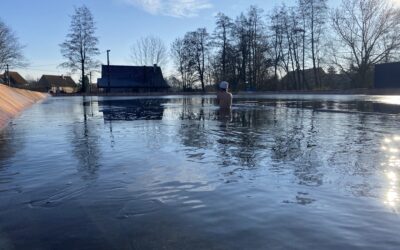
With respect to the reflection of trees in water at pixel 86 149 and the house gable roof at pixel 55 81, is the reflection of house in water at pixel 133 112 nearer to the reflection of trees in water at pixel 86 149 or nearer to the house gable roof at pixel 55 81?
the reflection of trees in water at pixel 86 149

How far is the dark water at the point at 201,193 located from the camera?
3.51m

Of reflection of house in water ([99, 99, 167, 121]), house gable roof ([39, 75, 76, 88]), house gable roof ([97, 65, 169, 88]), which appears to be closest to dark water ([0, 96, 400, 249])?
reflection of house in water ([99, 99, 167, 121])

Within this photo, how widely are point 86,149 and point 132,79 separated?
246 feet

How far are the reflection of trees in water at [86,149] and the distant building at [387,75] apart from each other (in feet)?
159

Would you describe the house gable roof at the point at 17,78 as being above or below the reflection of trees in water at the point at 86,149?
above

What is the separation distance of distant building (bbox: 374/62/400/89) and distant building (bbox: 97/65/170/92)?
43.1m

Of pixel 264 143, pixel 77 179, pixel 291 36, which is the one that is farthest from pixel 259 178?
pixel 291 36

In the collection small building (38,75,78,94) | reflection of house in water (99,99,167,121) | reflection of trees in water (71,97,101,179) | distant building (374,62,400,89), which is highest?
small building (38,75,78,94)

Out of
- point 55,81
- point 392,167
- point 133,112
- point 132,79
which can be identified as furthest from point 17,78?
point 392,167

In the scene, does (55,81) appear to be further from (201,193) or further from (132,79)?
(201,193)

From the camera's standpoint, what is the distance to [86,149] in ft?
26.9

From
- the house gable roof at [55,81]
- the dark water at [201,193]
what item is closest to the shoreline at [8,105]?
the dark water at [201,193]

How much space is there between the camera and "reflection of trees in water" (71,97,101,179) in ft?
20.5

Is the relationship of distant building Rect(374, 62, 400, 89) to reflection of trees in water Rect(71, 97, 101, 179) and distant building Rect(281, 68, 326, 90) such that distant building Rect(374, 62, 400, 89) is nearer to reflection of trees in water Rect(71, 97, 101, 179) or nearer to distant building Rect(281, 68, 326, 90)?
distant building Rect(281, 68, 326, 90)
